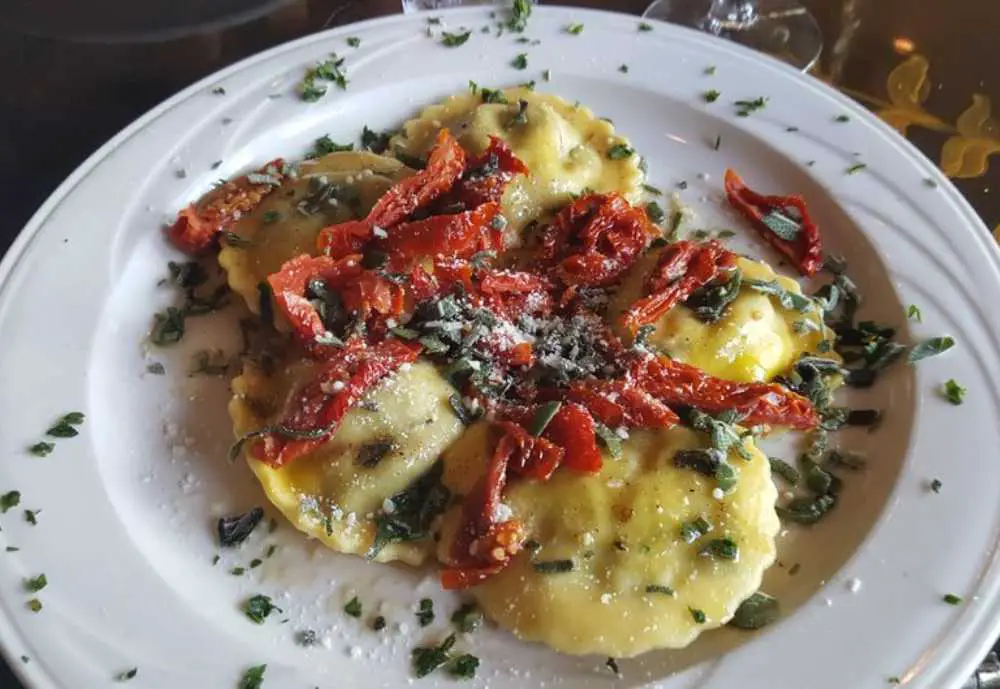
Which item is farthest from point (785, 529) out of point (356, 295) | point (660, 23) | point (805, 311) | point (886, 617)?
point (660, 23)

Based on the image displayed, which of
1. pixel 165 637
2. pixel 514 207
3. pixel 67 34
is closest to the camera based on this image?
pixel 165 637

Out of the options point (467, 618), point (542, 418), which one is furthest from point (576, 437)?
point (467, 618)

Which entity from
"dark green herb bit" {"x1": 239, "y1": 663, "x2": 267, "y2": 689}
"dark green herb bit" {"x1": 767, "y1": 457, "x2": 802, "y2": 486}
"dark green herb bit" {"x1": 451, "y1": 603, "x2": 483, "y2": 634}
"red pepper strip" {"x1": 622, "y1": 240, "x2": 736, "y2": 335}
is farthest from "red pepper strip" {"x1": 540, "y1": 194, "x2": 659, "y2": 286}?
"dark green herb bit" {"x1": 239, "y1": 663, "x2": 267, "y2": 689}

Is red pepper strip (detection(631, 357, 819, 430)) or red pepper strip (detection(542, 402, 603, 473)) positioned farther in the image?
red pepper strip (detection(631, 357, 819, 430))

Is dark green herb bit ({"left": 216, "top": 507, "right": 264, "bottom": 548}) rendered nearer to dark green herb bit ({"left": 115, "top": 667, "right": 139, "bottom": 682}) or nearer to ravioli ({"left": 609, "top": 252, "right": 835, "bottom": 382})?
dark green herb bit ({"left": 115, "top": 667, "right": 139, "bottom": 682})

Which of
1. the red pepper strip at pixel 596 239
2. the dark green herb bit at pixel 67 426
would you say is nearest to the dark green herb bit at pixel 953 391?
the red pepper strip at pixel 596 239

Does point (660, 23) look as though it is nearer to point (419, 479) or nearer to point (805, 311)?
point (805, 311)
